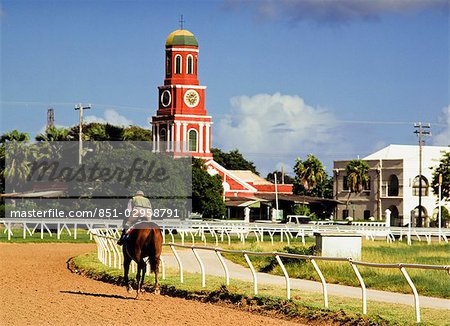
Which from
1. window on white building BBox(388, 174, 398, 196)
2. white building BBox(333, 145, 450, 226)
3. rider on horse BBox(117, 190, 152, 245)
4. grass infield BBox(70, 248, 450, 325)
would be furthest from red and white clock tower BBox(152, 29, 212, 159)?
rider on horse BBox(117, 190, 152, 245)

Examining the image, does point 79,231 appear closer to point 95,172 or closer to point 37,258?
point 95,172

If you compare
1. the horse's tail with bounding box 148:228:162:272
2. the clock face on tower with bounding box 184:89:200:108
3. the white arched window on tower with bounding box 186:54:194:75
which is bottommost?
the horse's tail with bounding box 148:228:162:272

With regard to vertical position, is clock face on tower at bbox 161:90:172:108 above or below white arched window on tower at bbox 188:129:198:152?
above

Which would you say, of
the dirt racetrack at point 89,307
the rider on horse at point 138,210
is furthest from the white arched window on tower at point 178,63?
the rider on horse at point 138,210

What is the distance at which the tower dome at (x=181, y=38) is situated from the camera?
97.2 m

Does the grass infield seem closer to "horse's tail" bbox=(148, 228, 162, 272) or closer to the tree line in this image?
"horse's tail" bbox=(148, 228, 162, 272)

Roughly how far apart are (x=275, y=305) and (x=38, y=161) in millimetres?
62418

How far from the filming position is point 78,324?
50.3ft

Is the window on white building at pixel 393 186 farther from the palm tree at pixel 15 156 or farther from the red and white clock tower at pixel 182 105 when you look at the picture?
the palm tree at pixel 15 156

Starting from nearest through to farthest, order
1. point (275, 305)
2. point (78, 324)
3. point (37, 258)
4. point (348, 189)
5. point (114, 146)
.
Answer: point (78, 324)
point (275, 305)
point (37, 258)
point (114, 146)
point (348, 189)

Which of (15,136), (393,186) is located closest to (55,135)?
(15,136)

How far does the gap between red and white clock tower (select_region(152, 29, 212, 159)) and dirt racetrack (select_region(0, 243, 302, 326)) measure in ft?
227

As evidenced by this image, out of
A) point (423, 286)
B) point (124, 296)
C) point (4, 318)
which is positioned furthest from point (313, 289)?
point (4, 318)

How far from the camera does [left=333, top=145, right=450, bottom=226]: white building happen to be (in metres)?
97.4
